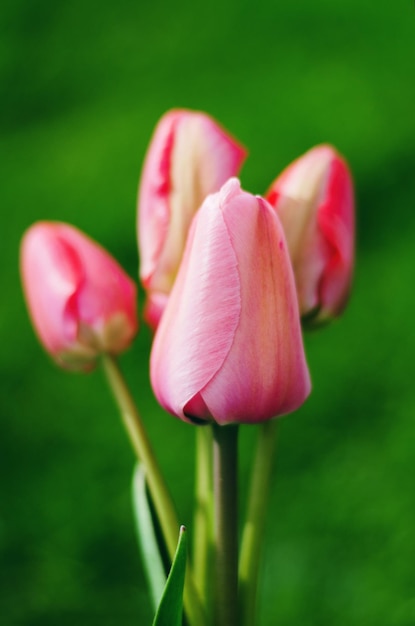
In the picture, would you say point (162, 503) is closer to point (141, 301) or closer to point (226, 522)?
point (226, 522)

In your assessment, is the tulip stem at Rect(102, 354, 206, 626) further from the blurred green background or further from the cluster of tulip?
the blurred green background

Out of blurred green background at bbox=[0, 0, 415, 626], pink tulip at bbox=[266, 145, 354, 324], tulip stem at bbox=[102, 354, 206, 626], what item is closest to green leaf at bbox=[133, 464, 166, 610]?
tulip stem at bbox=[102, 354, 206, 626]

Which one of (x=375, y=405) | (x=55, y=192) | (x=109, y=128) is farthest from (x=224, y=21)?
(x=375, y=405)

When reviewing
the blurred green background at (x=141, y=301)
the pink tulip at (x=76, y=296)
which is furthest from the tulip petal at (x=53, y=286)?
the blurred green background at (x=141, y=301)

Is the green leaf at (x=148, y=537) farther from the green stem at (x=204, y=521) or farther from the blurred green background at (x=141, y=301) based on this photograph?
the blurred green background at (x=141, y=301)

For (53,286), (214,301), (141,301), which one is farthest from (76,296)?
(141,301)

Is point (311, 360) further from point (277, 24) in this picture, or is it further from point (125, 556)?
point (277, 24)
